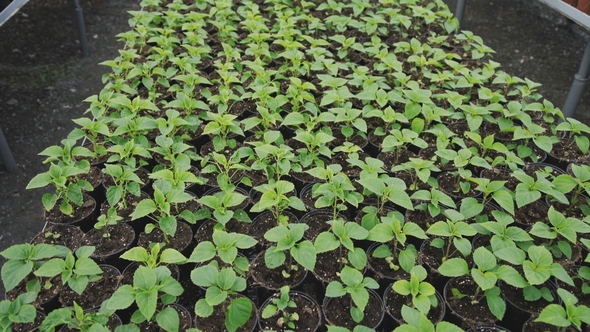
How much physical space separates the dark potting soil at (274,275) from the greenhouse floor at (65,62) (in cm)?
210

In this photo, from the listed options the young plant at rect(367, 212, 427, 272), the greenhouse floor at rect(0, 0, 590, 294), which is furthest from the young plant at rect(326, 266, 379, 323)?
the greenhouse floor at rect(0, 0, 590, 294)

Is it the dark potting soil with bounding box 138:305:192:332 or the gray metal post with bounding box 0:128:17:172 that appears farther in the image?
the gray metal post with bounding box 0:128:17:172

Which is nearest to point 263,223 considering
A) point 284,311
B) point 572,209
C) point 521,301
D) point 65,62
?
point 284,311

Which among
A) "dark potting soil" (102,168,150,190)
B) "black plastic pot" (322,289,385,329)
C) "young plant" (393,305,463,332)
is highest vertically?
"young plant" (393,305,463,332)

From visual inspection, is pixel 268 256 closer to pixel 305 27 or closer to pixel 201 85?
pixel 201 85

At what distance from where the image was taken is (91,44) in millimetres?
5949

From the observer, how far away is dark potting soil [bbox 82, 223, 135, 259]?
2510 mm

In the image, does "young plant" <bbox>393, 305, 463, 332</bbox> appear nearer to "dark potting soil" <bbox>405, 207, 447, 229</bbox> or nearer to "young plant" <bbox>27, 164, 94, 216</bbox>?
"dark potting soil" <bbox>405, 207, 447, 229</bbox>

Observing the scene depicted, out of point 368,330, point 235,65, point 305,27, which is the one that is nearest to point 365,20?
point 305,27

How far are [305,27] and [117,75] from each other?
180cm

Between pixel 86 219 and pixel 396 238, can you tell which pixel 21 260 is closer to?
pixel 86 219

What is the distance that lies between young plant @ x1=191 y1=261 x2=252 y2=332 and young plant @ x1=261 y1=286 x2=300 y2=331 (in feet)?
0.33

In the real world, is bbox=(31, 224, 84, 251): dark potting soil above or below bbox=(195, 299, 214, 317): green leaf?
below

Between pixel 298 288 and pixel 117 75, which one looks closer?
pixel 298 288
